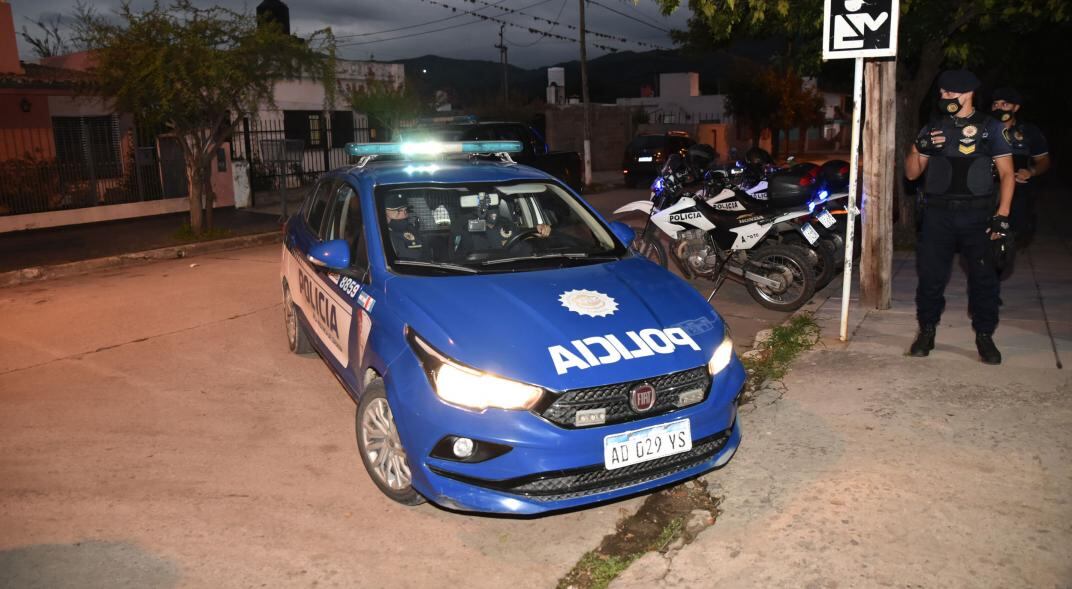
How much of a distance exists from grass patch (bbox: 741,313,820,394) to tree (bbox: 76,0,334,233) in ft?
33.4

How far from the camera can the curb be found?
11.4 metres

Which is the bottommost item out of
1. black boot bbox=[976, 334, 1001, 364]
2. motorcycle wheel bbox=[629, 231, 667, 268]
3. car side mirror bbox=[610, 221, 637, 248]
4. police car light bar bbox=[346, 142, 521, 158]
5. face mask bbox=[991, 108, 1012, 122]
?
black boot bbox=[976, 334, 1001, 364]

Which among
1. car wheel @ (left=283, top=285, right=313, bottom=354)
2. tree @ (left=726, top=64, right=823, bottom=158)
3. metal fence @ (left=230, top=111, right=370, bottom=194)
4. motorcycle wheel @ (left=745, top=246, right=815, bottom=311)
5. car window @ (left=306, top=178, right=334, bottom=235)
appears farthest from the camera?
tree @ (left=726, top=64, right=823, bottom=158)

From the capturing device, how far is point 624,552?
3938mm

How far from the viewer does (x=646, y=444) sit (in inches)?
149

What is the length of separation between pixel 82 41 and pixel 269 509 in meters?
12.5

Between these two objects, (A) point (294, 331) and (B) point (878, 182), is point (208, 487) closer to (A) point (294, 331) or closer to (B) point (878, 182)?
(A) point (294, 331)

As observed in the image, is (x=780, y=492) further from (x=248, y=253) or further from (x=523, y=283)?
(x=248, y=253)

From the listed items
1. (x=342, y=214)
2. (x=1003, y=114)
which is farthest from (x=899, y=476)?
(x=1003, y=114)

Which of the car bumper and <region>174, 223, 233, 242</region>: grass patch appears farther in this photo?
<region>174, 223, 233, 242</region>: grass patch

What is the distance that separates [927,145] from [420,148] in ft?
11.7

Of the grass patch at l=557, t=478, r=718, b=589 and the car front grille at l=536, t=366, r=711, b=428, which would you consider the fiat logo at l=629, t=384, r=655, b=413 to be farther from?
the grass patch at l=557, t=478, r=718, b=589

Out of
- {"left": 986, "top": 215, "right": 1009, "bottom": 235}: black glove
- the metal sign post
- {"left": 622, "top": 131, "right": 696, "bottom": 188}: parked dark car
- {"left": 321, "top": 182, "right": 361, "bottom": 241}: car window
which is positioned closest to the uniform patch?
{"left": 321, "top": 182, "right": 361, "bottom": 241}: car window

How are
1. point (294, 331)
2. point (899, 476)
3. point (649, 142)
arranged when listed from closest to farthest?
point (899, 476), point (294, 331), point (649, 142)
